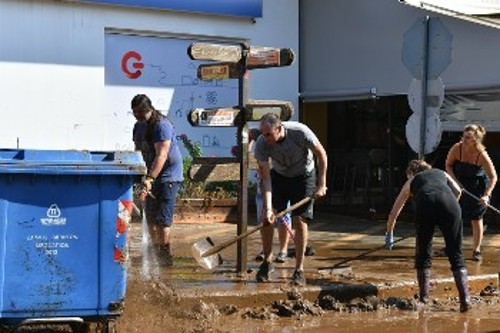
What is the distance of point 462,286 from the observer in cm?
938

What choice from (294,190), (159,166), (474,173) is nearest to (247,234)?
(294,190)

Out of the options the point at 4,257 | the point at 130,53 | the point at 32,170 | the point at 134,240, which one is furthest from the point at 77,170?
the point at 130,53

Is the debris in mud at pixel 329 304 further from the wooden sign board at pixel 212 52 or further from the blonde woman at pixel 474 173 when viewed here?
the blonde woman at pixel 474 173

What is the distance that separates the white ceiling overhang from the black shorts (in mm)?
6375

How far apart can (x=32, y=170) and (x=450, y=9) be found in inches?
418

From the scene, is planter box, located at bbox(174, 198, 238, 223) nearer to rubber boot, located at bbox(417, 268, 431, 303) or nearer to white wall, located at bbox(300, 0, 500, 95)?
white wall, located at bbox(300, 0, 500, 95)

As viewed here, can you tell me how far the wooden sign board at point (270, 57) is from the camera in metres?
9.71

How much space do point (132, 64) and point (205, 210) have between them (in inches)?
112

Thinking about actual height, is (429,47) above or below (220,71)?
above

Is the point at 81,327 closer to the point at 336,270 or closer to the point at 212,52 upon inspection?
the point at 212,52

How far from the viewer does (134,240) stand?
42.8 feet

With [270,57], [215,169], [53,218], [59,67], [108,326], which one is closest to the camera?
[53,218]

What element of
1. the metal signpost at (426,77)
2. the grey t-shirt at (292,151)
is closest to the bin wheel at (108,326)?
the grey t-shirt at (292,151)

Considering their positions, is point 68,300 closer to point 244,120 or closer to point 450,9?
point 244,120
